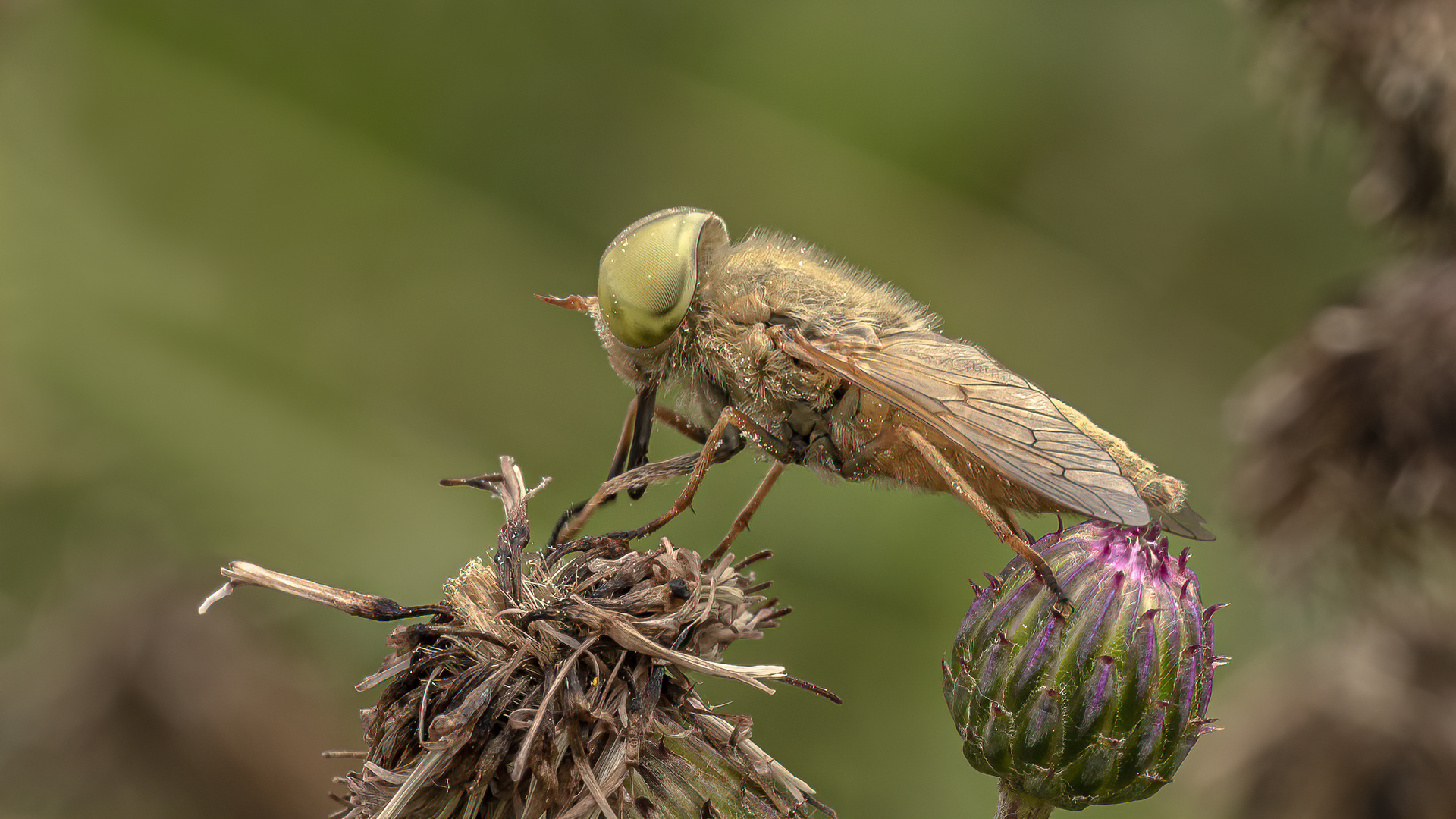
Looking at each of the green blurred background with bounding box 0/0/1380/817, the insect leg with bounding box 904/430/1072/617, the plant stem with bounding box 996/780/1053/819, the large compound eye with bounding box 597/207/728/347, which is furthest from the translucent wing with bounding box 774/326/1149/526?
the green blurred background with bounding box 0/0/1380/817

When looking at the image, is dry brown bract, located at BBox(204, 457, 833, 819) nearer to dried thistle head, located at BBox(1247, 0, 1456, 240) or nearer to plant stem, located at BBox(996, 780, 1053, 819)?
plant stem, located at BBox(996, 780, 1053, 819)

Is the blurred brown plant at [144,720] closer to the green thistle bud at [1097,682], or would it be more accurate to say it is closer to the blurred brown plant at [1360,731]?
the green thistle bud at [1097,682]

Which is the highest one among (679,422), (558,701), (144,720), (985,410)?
(985,410)

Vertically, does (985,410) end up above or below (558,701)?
above

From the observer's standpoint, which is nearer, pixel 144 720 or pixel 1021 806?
pixel 1021 806

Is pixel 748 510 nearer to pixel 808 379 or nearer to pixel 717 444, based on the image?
pixel 717 444

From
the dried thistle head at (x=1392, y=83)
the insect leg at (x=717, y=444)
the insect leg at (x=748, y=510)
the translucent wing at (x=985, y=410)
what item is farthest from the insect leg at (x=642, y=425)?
the dried thistle head at (x=1392, y=83)

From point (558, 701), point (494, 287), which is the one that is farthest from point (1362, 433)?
point (494, 287)
